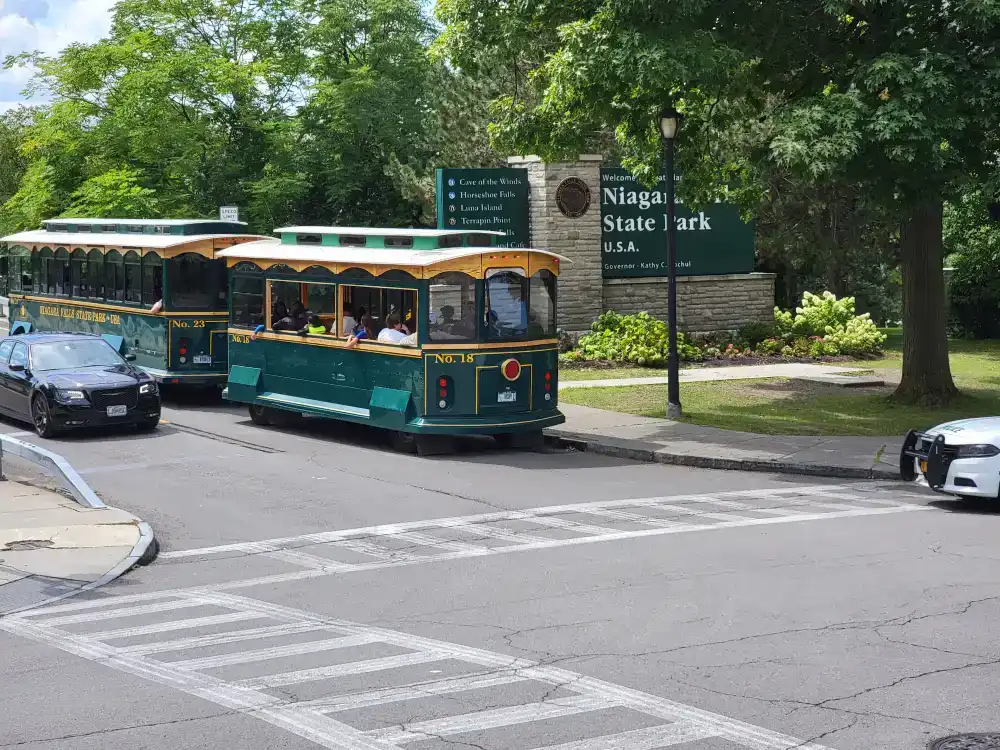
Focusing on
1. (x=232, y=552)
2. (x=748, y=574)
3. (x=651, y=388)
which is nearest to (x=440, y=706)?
(x=748, y=574)

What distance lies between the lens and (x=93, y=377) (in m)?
21.2

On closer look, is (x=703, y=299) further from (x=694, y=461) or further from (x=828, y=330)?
(x=694, y=461)

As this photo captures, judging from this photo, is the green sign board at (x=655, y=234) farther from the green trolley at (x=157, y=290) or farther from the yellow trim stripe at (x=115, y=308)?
the yellow trim stripe at (x=115, y=308)

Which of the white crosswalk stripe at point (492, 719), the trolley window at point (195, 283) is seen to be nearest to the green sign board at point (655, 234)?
the trolley window at point (195, 283)

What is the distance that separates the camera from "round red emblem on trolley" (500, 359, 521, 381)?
62.8ft

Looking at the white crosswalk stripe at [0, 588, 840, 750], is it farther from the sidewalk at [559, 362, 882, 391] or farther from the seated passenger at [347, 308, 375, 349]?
the sidewalk at [559, 362, 882, 391]

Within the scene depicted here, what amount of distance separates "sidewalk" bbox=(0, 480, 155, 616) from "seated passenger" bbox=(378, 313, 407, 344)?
17.6ft

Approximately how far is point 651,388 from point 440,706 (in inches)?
711

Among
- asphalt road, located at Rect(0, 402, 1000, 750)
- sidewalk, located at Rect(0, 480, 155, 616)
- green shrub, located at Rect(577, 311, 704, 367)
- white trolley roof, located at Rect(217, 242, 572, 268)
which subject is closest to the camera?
asphalt road, located at Rect(0, 402, 1000, 750)

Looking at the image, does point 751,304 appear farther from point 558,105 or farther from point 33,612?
point 33,612

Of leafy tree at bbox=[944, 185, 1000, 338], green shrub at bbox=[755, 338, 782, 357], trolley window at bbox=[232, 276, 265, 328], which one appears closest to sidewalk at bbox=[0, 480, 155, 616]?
trolley window at bbox=[232, 276, 265, 328]

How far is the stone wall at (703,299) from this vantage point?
103ft

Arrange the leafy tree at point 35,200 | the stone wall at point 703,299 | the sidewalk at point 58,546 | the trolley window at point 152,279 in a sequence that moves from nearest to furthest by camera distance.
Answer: the sidewalk at point 58,546 → the trolley window at point 152,279 → the stone wall at point 703,299 → the leafy tree at point 35,200

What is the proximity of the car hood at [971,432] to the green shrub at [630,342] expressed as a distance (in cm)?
1423
